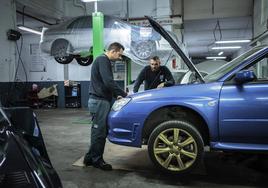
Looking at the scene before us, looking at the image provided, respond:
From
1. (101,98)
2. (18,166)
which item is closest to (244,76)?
(101,98)

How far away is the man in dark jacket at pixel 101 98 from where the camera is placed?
391 cm

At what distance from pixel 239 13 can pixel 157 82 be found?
29.6 ft

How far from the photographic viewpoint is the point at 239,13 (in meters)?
13.0

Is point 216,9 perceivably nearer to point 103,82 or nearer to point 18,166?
point 103,82

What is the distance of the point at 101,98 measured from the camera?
3.98 metres

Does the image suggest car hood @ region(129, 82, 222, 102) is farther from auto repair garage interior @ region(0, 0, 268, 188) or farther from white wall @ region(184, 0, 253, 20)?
white wall @ region(184, 0, 253, 20)

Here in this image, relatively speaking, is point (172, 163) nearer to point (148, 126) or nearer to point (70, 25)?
point (148, 126)

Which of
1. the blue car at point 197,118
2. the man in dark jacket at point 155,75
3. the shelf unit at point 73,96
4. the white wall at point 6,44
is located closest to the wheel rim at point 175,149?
the blue car at point 197,118

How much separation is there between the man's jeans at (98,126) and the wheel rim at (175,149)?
2.49ft

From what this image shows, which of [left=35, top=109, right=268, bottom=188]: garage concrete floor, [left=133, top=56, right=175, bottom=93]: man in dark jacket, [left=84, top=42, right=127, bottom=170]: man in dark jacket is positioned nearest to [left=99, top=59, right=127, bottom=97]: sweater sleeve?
[left=84, top=42, right=127, bottom=170]: man in dark jacket

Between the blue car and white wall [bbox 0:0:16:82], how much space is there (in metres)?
8.03

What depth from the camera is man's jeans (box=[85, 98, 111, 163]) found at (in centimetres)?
394

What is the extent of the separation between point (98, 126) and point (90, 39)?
20.2 feet

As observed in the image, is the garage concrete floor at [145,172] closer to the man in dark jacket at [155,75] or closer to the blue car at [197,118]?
the blue car at [197,118]
